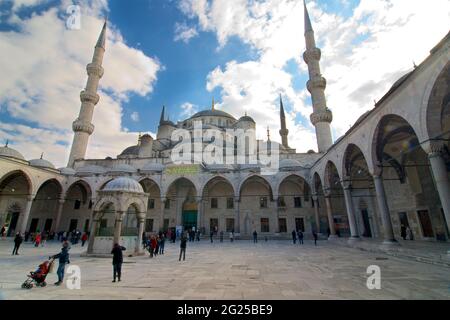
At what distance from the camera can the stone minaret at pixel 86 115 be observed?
27766 mm

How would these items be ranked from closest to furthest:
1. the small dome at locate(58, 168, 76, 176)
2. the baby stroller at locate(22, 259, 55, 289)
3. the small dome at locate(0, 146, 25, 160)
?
the baby stroller at locate(22, 259, 55, 289) < the small dome at locate(0, 146, 25, 160) < the small dome at locate(58, 168, 76, 176)

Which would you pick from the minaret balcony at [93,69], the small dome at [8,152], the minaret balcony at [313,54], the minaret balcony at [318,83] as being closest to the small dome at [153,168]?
the small dome at [8,152]

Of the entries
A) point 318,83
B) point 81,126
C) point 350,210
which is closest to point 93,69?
point 81,126

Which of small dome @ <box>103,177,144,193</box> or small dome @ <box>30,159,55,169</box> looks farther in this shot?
small dome @ <box>30,159,55,169</box>

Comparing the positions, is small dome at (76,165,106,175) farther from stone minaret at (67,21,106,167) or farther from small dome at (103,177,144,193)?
small dome at (103,177,144,193)

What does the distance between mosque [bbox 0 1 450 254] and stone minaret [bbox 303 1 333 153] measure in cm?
12

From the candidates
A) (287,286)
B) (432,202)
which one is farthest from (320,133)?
(287,286)

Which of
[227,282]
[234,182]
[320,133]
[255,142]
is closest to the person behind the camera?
[227,282]

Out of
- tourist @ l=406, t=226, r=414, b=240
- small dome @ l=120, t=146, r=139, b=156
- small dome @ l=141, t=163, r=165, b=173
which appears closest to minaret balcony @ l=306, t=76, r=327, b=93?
tourist @ l=406, t=226, r=414, b=240

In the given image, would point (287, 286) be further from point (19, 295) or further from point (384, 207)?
point (384, 207)

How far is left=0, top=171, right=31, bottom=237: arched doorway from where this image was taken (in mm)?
21750

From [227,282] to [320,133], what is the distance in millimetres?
24296

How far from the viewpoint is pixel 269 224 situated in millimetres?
23000

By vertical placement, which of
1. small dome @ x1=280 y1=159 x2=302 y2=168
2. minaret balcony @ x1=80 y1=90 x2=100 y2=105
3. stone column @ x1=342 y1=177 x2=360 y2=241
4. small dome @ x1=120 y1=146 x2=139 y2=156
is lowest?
stone column @ x1=342 y1=177 x2=360 y2=241
